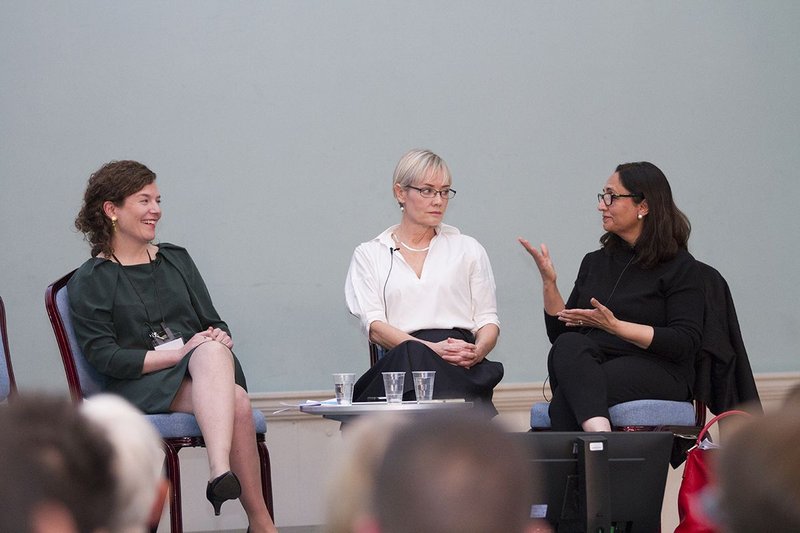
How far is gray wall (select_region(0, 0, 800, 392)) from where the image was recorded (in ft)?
14.5

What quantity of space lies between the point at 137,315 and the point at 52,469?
2772mm

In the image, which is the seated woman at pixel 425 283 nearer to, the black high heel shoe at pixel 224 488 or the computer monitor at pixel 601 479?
the black high heel shoe at pixel 224 488

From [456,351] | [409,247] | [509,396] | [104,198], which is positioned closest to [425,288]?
[409,247]

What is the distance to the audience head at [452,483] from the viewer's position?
31.6 inches

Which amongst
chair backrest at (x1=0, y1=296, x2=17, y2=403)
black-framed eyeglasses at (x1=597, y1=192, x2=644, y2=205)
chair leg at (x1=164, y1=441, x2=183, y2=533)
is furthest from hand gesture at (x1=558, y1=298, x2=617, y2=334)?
chair backrest at (x1=0, y1=296, x2=17, y2=403)

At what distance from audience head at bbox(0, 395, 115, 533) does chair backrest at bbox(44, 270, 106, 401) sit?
2632 mm

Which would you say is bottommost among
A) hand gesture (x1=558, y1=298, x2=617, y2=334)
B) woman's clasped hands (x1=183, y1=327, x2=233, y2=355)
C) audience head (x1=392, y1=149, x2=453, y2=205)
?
woman's clasped hands (x1=183, y1=327, x2=233, y2=355)

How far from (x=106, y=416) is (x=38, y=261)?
3732 mm

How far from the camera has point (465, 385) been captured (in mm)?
3418

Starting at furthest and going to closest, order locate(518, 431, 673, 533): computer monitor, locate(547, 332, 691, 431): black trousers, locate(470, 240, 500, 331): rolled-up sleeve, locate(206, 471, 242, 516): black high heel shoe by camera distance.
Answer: locate(470, 240, 500, 331): rolled-up sleeve
locate(547, 332, 691, 431): black trousers
locate(206, 471, 242, 516): black high heel shoe
locate(518, 431, 673, 533): computer monitor

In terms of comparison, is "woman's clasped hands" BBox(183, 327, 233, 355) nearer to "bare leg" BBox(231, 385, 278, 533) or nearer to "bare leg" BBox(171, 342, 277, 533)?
"bare leg" BBox(171, 342, 277, 533)

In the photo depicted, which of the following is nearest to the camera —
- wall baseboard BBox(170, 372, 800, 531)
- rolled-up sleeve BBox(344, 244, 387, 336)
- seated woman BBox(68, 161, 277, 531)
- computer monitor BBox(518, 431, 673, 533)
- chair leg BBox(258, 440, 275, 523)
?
computer monitor BBox(518, 431, 673, 533)

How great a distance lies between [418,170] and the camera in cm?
377

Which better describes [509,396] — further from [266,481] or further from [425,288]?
[266,481]
